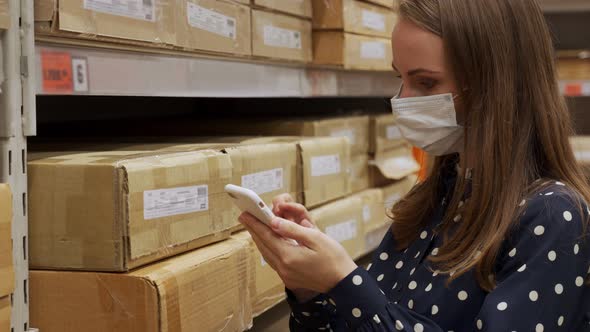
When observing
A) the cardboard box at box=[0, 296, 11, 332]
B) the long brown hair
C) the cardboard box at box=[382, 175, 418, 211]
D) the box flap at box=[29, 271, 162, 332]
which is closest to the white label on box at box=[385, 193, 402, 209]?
the cardboard box at box=[382, 175, 418, 211]

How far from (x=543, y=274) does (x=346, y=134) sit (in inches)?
45.5

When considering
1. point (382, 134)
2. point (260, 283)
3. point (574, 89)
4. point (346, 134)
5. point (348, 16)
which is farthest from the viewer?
point (574, 89)

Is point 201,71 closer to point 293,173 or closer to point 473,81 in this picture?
point 293,173

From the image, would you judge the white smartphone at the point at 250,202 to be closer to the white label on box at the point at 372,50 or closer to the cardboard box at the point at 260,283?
the cardboard box at the point at 260,283

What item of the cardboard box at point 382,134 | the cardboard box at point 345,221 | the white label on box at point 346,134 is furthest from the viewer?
the cardboard box at point 382,134

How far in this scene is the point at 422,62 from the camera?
1.26 metres

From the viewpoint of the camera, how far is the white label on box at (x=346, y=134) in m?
2.14

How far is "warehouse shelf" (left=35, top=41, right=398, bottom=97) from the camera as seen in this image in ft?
3.74

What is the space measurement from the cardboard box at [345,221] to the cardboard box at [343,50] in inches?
14.9

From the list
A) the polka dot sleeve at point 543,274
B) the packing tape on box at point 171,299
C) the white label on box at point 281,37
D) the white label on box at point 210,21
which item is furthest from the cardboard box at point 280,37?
the polka dot sleeve at point 543,274

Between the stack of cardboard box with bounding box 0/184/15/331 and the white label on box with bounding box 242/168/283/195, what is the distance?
0.58 metres

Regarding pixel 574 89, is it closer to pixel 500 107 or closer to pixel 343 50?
pixel 343 50

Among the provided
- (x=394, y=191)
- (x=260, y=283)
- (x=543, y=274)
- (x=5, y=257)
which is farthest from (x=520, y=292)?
(x=394, y=191)

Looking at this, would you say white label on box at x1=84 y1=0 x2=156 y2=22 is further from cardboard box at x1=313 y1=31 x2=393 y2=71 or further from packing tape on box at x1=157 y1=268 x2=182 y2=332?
cardboard box at x1=313 y1=31 x2=393 y2=71
